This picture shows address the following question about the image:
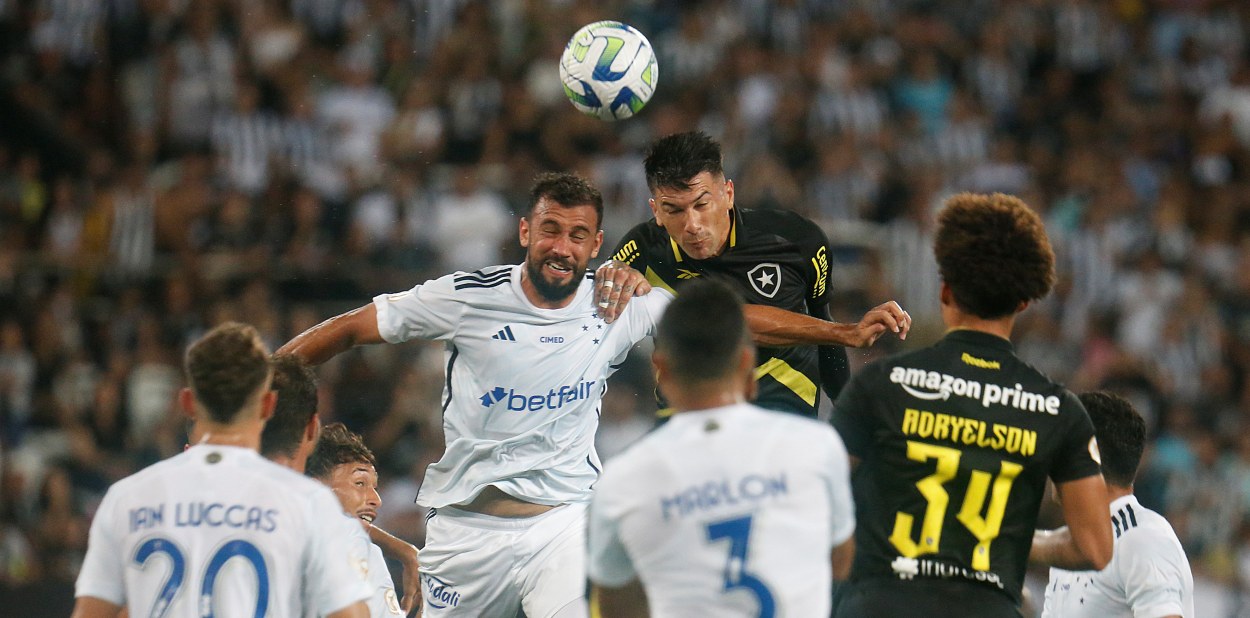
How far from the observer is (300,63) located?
16.6 m

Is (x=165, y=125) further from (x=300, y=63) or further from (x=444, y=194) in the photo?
(x=444, y=194)

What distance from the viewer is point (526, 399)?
22.4 feet

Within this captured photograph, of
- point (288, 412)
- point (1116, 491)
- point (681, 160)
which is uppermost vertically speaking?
point (681, 160)

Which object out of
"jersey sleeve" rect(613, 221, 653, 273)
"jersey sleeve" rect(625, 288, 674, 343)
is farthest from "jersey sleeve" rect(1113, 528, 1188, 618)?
"jersey sleeve" rect(613, 221, 653, 273)

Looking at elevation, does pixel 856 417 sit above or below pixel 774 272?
below

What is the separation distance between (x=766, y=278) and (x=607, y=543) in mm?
3287

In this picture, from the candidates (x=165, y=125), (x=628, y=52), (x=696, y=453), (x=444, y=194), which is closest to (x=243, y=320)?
(x=444, y=194)

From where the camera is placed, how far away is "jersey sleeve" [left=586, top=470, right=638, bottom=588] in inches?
172

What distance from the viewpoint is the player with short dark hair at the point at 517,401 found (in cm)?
681

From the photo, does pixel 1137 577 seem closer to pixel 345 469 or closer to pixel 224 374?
pixel 345 469

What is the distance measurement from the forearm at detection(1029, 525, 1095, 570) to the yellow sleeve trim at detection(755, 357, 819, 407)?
2142 millimetres

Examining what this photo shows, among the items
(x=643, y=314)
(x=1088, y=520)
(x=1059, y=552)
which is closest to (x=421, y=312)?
(x=643, y=314)

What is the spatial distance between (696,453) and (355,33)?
1373 centimetres

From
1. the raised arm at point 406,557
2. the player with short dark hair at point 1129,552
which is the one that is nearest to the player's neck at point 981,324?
the player with short dark hair at point 1129,552
